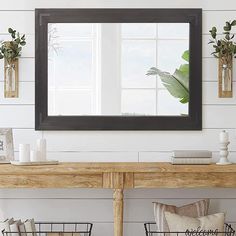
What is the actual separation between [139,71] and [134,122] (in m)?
0.33

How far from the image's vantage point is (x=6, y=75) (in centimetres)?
373

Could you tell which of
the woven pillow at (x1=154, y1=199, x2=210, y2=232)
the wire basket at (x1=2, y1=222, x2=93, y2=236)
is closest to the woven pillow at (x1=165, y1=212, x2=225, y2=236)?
the woven pillow at (x1=154, y1=199, x2=210, y2=232)

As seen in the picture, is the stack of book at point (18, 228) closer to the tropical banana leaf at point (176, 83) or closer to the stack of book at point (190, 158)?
the stack of book at point (190, 158)

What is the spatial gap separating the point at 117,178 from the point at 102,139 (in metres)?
0.50

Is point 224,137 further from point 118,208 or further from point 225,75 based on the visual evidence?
point 118,208

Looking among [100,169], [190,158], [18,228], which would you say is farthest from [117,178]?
[18,228]

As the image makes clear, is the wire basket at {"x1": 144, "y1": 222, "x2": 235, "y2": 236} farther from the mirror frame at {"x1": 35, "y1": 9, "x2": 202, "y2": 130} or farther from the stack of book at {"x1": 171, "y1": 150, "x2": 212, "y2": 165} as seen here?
the mirror frame at {"x1": 35, "y1": 9, "x2": 202, "y2": 130}

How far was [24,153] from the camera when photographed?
3480 millimetres

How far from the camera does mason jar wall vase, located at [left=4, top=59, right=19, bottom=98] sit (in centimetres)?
372

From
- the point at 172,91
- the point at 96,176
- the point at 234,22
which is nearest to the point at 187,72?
the point at 172,91

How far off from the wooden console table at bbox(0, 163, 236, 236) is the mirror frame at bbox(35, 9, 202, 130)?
1.58 feet

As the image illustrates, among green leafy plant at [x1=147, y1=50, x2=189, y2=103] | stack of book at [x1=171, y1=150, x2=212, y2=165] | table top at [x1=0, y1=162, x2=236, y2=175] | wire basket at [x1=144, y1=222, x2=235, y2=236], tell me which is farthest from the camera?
green leafy plant at [x1=147, y1=50, x2=189, y2=103]

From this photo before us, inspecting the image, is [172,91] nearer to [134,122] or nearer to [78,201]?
[134,122]

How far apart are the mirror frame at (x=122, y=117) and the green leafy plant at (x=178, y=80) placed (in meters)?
0.03
